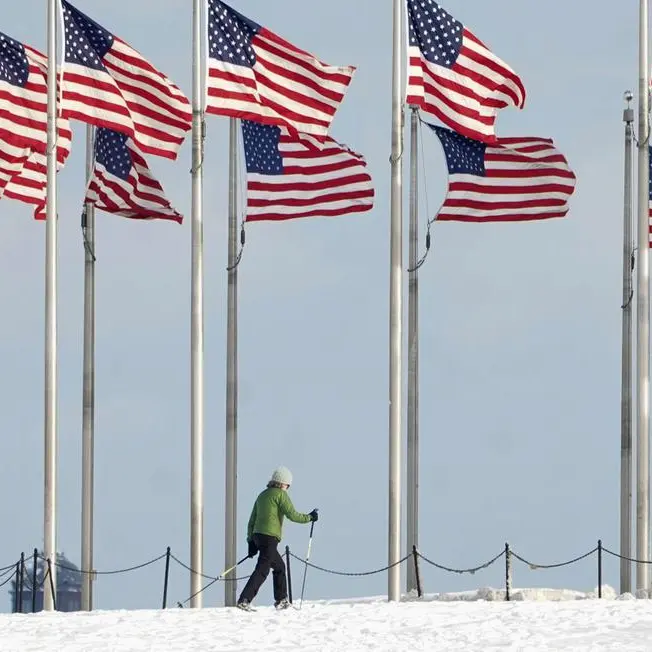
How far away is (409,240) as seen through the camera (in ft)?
118

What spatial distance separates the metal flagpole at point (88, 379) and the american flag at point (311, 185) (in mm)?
3020

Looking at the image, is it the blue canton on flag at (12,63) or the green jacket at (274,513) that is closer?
the green jacket at (274,513)

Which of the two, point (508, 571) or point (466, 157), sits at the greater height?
point (466, 157)

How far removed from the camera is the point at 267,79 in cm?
3083

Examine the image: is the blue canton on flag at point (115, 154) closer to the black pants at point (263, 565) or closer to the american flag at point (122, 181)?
the american flag at point (122, 181)

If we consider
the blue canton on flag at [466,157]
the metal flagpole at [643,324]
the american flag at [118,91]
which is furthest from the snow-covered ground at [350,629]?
the blue canton on flag at [466,157]

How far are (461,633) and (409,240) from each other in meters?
13.5

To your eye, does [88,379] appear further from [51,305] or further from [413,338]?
[413,338]

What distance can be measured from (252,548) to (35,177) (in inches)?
396

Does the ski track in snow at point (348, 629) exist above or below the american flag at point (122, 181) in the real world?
below

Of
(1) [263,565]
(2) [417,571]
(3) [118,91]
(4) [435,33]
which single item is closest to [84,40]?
(3) [118,91]

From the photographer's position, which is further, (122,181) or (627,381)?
(627,381)

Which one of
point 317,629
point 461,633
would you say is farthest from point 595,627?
point 317,629

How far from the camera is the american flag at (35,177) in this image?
110ft
